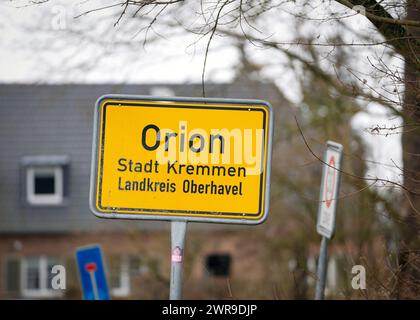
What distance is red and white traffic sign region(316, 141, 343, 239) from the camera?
24.8 feet

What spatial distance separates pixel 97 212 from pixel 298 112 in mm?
13078

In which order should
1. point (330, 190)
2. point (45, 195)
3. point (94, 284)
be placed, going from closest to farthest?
1. point (330, 190)
2. point (94, 284)
3. point (45, 195)

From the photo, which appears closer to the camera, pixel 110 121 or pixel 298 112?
pixel 110 121

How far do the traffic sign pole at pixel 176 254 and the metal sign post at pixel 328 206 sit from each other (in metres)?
1.94

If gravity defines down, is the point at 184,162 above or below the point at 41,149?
below

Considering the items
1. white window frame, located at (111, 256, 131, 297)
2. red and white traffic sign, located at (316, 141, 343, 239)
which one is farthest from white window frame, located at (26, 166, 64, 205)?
red and white traffic sign, located at (316, 141, 343, 239)

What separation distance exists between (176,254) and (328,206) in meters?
2.26

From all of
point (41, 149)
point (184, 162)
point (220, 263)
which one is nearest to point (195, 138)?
point (184, 162)

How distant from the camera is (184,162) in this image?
19.2 ft

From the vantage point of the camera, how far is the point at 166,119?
5871mm

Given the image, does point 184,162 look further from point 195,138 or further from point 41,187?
point 41,187

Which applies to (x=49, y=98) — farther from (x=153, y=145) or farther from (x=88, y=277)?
(x=153, y=145)
